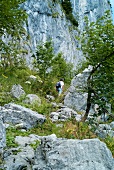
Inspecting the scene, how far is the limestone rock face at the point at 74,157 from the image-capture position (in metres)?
4.52

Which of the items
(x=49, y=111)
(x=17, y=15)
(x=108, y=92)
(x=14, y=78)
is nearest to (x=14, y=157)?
(x=108, y=92)

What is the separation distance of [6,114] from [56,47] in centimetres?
3482

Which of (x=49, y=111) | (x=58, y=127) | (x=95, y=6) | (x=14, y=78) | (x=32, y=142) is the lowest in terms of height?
(x=32, y=142)

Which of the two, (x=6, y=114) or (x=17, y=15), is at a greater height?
(x=17, y=15)

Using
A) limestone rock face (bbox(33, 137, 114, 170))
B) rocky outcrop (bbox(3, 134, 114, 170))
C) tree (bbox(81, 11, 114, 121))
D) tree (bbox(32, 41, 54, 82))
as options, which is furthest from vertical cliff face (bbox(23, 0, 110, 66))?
limestone rock face (bbox(33, 137, 114, 170))

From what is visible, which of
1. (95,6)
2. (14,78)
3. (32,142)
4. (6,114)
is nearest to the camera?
(32,142)

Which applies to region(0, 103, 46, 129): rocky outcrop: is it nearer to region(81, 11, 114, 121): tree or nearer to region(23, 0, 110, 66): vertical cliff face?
region(81, 11, 114, 121): tree

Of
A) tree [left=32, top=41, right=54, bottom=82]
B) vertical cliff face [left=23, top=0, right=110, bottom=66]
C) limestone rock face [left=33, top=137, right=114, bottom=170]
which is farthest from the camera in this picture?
vertical cliff face [left=23, top=0, right=110, bottom=66]

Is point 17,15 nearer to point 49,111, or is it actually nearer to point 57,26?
point 49,111

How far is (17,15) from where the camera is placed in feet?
29.5

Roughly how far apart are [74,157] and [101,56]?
557 centimetres

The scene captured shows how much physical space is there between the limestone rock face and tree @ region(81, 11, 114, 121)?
13.7 ft

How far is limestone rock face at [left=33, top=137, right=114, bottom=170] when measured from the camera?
14.8 feet

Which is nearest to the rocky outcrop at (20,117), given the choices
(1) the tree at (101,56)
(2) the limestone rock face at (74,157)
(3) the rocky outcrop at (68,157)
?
(1) the tree at (101,56)
